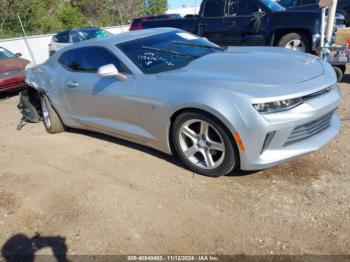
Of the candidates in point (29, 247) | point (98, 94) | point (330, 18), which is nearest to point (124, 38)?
point (98, 94)

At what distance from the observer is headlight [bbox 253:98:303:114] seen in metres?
2.97

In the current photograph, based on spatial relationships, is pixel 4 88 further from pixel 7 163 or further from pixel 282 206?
pixel 282 206

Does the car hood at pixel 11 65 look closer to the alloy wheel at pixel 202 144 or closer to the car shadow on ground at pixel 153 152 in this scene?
the car shadow on ground at pixel 153 152

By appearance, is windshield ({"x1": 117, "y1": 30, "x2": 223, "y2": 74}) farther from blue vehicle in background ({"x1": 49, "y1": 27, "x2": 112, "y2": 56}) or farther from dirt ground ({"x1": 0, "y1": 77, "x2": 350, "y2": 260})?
blue vehicle in background ({"x1": 49, "y1": 27, "x2": 112, "y2": 56})

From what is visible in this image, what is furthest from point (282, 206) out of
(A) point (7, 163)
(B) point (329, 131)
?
(A) point (7, 163)

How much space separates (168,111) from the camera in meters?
3.50

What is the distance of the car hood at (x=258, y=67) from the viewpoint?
3.20 metres

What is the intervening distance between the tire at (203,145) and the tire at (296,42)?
5294mm

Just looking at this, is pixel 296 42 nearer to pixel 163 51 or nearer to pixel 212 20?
pixel 212 20

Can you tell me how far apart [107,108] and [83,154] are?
820 millimetres

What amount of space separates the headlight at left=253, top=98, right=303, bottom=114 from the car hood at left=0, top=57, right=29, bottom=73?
26.6ft

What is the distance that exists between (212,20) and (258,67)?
587cm

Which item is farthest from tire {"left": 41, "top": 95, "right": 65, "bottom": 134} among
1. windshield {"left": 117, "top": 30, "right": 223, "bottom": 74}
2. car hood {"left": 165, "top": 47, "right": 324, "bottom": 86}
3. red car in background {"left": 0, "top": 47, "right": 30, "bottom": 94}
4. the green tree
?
the green tree

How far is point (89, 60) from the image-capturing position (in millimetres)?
4469
